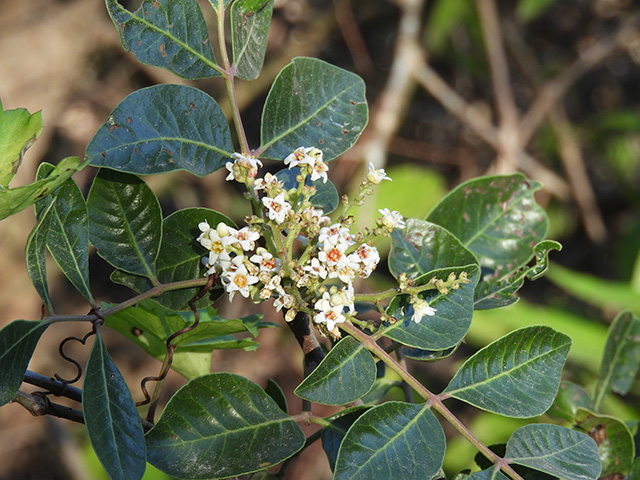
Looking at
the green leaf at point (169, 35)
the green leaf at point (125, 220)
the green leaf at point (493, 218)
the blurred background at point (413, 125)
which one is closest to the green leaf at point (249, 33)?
the green leaf at point (169, 35)

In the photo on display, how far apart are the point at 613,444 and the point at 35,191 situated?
0.77 m

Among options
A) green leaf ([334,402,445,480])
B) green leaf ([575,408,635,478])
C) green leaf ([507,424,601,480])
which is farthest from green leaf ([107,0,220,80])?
green leaf ([575,408,635,478])

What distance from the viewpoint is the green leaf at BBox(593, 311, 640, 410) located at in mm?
1016

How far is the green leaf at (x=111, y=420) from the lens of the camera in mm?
551

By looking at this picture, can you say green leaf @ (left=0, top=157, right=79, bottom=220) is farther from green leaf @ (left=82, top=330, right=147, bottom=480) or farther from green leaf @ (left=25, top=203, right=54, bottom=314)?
green leaf @ (left=82, top=330, right=147, bottom=480)

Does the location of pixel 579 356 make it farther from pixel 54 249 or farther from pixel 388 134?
pixel 54 249

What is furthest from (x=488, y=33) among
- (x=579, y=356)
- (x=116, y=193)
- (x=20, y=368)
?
(x=20, y=368)

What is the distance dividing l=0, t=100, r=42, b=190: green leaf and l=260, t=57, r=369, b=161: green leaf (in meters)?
0.25

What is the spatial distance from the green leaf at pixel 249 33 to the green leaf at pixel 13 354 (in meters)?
0.38

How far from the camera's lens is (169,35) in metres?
0.70

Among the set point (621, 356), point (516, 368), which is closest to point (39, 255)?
point (516, 368)

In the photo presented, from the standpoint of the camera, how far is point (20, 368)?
57cm

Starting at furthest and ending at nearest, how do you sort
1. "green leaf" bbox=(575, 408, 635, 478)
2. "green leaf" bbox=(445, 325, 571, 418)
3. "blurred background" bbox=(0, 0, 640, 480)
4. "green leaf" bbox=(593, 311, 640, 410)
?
1. "blurred background" bbox=(0, 0, 640, 480)
2. "green leaf" bbox=(593, 311, 640, 410)
3. "green leaf" bbox=(575, 408, 635, 478)
4. "green leaf" bbox=(445, 325, 571, 418)

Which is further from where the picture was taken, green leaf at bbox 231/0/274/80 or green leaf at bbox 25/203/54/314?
green leaf at bbox 231/0/274/80
